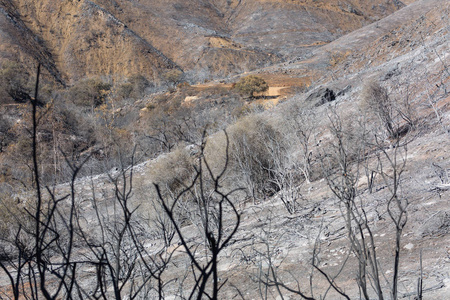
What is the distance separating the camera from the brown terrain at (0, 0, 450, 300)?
13.2 ft

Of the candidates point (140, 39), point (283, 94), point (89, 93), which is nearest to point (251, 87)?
point (283, 94)

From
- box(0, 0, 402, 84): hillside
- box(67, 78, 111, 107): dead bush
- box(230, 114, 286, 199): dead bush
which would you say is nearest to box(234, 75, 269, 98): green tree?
box(230, 114, 286, 199): dead bush

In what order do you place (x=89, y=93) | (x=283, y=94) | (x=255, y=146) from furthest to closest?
(x=89, y=93) → (x=283, y=94) → (x=255, y=146)

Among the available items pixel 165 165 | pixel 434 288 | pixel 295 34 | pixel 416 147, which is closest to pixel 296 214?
pixel 416 147

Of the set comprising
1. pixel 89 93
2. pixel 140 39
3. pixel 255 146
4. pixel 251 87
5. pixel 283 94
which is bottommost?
pixel 255 146

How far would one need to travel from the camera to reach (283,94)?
1020 inches

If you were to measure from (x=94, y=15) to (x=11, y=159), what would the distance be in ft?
143

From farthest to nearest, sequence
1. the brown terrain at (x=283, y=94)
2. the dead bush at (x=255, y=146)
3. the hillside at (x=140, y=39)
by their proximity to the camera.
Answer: the hillside at (x=140, y=39)
the dead bush at (x=255, y=146)
the brown terrain at (x=283, y=94)

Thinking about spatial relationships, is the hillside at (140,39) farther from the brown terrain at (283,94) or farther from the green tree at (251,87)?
the green tree at (251,87)

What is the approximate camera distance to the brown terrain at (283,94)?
4035 millimetres

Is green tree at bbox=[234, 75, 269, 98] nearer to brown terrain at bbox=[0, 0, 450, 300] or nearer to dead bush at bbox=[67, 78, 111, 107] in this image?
brown terrain at bbox=[0, 0, 450, 300]

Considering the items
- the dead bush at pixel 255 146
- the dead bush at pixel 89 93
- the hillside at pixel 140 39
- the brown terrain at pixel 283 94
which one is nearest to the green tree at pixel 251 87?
the brown terrain at pixel 283 94

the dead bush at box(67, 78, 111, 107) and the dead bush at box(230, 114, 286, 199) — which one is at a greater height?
the dead bush at box(67, 78, 111, 107)

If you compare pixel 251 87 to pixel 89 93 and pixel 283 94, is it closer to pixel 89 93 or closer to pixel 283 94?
pixel 283 94
